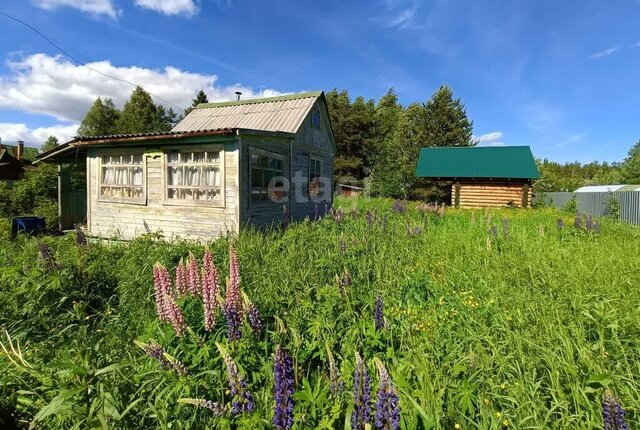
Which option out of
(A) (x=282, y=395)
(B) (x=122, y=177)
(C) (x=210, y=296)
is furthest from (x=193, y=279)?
(B) (x=122, y=177)

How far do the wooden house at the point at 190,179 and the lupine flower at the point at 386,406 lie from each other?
691 cm

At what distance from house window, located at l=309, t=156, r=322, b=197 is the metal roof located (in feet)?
6.31

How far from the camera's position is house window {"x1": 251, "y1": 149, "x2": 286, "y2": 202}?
973 centimetres

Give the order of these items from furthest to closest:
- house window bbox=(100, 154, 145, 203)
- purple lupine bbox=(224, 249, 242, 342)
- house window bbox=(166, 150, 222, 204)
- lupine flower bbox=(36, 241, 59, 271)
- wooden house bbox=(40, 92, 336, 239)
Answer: house window bbox=(100, 154, 145, 203) < house window bbox=(166, 150, 222, 204) < wooden house bbox=(40, 92, 336, 239) < lupine flower bbox=(36, 241, 59, 271) < purple lupine bbox=(224, 249, 242, 342)

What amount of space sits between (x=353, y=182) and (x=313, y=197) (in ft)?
88.3

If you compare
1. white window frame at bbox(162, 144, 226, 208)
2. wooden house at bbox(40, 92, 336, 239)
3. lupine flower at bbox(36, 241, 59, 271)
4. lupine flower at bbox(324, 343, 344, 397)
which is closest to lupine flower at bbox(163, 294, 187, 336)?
lupine flower at bbox(324, 343, 344, 397)

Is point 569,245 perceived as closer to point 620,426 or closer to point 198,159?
point 620,426

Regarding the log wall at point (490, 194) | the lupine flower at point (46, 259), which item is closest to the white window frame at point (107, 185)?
the lupine flower at point (46, 259)

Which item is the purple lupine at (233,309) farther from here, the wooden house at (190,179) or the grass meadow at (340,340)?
the wooden house at (190,179)

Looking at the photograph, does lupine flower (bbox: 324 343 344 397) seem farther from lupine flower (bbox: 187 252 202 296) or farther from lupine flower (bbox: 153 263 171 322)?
lupine flower (bbox: 187 252 202 296)

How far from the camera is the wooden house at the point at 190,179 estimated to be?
8.81m

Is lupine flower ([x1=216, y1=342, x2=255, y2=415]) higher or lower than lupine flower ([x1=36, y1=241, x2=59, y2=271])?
above

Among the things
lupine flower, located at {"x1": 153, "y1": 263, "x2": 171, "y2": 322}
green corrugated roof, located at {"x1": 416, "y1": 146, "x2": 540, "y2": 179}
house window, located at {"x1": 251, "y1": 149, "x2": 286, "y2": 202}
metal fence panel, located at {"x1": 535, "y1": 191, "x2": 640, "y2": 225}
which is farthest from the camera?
green corrugated roof, located at {"x1": 416, "y1": 146, "x2": 540, "y2": 179}

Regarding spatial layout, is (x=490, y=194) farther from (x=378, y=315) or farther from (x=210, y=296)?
(x=210, y=296)
